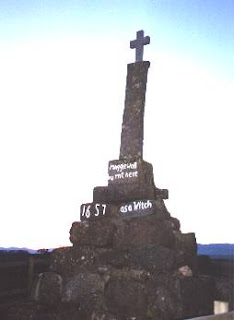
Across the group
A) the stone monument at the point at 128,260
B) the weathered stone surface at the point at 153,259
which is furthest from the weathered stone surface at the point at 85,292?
the weathered stone surface at the point at 153,259

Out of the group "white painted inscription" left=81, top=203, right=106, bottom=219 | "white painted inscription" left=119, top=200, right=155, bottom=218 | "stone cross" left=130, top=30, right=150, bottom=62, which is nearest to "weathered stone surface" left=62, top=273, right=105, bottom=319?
"white painted inscription" left=81, top=203, right=106, bottom=219

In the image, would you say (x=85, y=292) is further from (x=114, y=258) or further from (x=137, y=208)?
(x=137, y=208)

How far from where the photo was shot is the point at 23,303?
7555 mm

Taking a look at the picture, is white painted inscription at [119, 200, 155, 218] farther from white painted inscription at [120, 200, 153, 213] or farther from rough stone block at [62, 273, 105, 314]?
rough stone block at [62, 273, 105, 314]

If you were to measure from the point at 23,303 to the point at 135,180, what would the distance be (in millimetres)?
3355

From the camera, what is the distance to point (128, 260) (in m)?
7.12

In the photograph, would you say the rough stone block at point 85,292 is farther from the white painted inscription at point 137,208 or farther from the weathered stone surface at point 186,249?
the weathered stone surface at point 186,249

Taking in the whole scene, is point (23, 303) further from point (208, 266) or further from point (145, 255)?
point (208, 266)

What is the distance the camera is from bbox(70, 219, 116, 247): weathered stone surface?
23.9ft

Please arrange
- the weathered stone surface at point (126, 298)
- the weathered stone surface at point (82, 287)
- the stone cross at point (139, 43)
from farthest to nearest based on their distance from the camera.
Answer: the stone cross at point (139, 43)
the weathered stone surface at point (82, 287)
the weathered stone surface at point (126, 298)

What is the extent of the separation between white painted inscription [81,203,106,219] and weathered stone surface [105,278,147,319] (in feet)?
4.45

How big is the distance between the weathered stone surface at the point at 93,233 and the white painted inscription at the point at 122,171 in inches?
37.1

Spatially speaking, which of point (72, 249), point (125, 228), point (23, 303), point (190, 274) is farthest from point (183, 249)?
point (23, 303)

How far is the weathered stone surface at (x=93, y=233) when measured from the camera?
7281 millimetres
